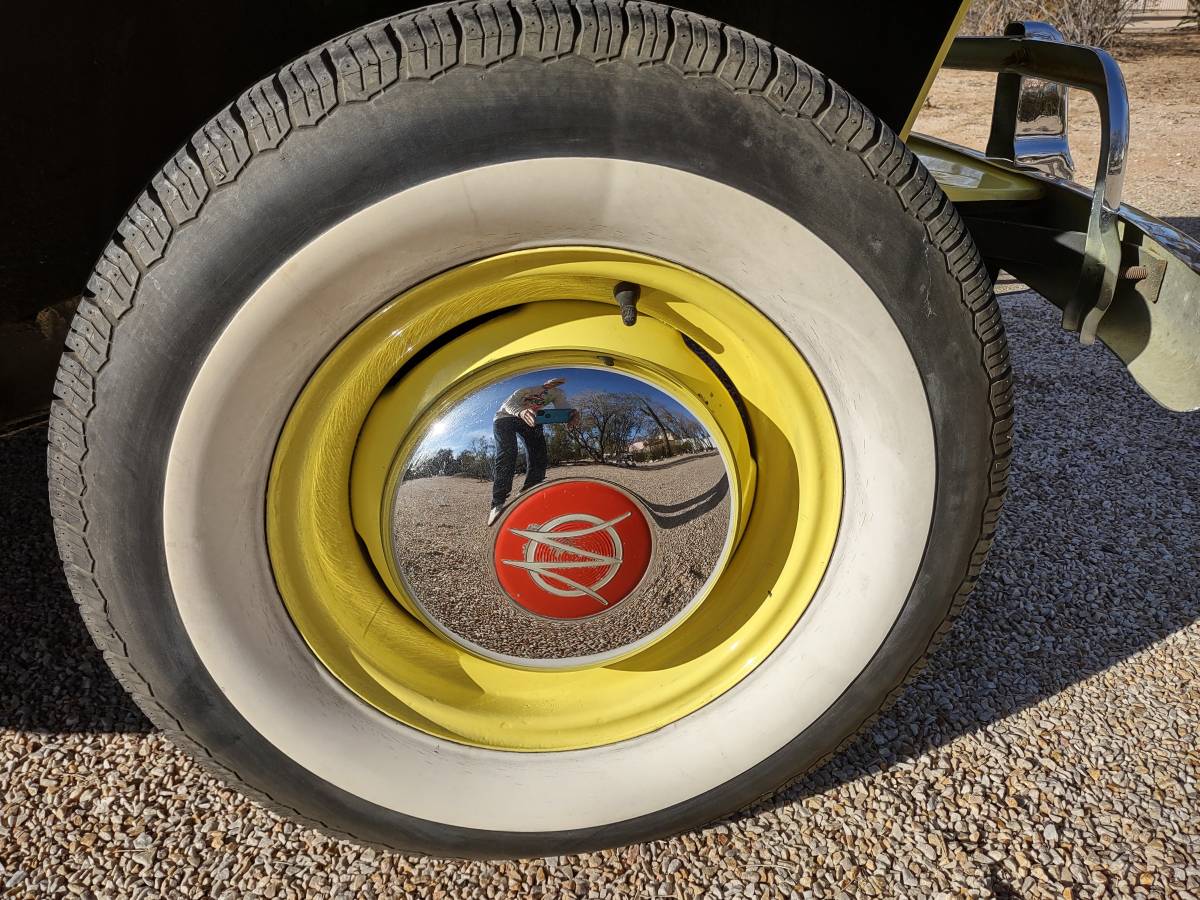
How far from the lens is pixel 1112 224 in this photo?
4.91ft

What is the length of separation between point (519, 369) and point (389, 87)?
40 cm

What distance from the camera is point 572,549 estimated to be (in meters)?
1.21

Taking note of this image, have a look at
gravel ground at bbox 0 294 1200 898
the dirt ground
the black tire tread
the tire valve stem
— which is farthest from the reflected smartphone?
the dirt ground

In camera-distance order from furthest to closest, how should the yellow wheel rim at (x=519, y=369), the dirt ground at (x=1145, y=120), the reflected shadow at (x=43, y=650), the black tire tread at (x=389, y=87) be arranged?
the dirt ground at (x=1145, y=120), the reflected shadow at (x=43, y=650), the yellow wheel rim at (x=519, y=369), the black tire tread at (x=389, y=87)

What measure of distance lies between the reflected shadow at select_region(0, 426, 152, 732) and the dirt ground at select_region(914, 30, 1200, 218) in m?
5.15

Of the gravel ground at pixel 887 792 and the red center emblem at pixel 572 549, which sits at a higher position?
the red center emblem at pixel 572 549

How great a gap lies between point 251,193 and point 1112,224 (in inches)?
56.0

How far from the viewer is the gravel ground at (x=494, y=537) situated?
3.93 feet

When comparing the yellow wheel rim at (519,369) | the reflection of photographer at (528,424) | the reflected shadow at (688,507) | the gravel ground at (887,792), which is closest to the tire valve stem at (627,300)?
the yellow wheel rim at (519,369)

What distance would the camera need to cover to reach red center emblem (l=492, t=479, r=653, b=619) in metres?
1.19

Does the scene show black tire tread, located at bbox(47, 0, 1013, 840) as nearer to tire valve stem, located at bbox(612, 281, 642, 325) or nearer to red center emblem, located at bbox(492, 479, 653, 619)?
tire valve stem, located at bbox(612, 281, 642, 325)

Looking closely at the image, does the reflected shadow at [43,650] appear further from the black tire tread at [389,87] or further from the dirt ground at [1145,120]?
the dirt ground at [1145,120]

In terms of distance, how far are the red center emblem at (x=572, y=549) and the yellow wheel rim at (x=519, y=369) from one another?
0.16 metres

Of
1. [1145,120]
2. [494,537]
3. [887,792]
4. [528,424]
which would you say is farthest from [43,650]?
[1145,120]
